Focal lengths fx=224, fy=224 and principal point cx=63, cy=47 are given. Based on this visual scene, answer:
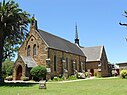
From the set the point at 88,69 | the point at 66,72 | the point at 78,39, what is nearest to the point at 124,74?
the point at 66,72

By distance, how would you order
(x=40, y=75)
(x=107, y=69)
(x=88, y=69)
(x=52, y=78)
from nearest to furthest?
1. (x=40, y=75)
2. (x=52, y=78)
3. (x=88, y=69)
4. (x=107, y=69)

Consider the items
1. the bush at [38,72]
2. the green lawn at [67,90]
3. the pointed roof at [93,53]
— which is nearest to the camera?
the green lawn at [67,90]

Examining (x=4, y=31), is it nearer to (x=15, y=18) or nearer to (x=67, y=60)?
(x=15, y=18)

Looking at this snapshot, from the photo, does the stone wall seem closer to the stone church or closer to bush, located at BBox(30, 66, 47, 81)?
the stone church

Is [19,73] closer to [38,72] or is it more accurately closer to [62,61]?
[38,72]

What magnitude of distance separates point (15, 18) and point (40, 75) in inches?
479

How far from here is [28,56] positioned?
46.5 meters

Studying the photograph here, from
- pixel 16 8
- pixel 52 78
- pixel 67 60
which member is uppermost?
pixel 16 8

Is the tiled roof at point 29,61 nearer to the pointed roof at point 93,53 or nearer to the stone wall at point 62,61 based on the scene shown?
the stone wall at point 62,61

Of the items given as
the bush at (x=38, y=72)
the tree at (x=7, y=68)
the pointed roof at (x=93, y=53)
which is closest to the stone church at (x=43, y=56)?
the bush at (x=38, y=72)

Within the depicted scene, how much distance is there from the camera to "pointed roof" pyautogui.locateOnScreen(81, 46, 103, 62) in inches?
2504

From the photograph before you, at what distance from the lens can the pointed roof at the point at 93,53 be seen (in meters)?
63.6

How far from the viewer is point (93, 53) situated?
218ft

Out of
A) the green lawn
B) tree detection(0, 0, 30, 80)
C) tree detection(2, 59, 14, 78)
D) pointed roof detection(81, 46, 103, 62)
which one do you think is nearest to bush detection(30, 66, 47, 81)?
tree detection(0, 0, 30, 80)
